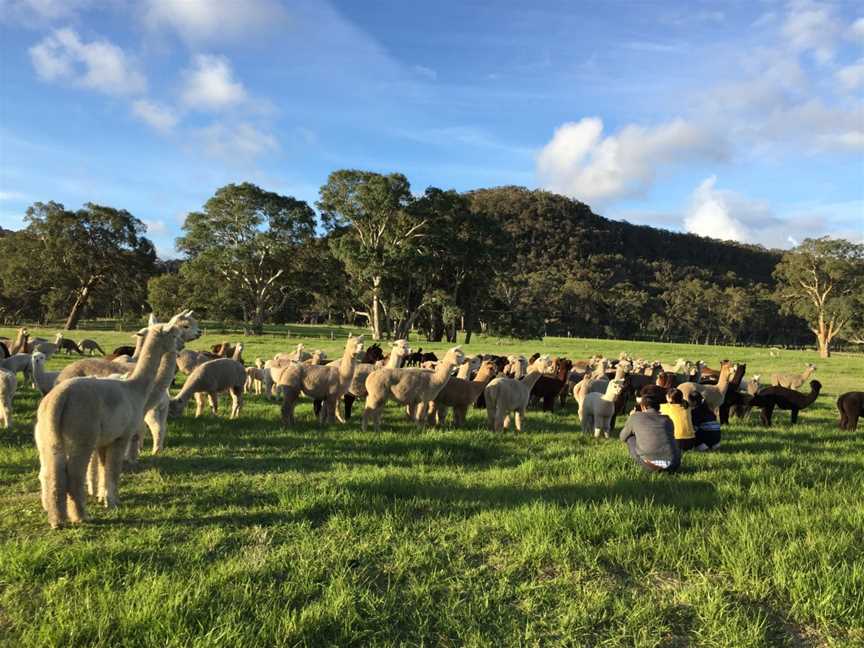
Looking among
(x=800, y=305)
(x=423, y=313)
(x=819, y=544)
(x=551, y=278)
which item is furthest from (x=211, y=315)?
(x=551, y=278)

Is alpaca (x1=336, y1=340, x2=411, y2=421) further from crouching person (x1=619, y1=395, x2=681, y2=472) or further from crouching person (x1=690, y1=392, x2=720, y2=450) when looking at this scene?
crouching person (x1=690, y1=392, x2=720, y2=450)

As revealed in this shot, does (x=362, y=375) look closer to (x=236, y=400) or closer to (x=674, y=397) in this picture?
(x=236, y=400)

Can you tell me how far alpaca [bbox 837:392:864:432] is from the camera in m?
11.3

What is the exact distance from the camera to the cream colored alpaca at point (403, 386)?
9.95m

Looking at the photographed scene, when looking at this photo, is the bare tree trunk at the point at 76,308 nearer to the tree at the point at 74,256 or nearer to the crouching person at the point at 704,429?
the tree at the point at 74,256

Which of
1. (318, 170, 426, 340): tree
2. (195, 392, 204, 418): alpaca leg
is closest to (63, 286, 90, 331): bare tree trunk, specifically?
A: (318, 170, 426, 340): tree

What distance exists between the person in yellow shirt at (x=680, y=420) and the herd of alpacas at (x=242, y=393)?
4.82ft

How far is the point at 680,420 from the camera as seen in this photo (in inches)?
323

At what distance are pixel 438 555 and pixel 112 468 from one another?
361cm

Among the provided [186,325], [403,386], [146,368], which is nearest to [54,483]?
[146,368]

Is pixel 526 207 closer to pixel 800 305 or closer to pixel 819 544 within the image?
pixel 800 305

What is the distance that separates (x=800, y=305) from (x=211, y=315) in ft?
212

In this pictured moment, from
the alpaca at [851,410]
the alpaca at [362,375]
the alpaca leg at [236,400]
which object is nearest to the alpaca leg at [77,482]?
the alpaca leg at [236,400]

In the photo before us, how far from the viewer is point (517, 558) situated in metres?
4.59
